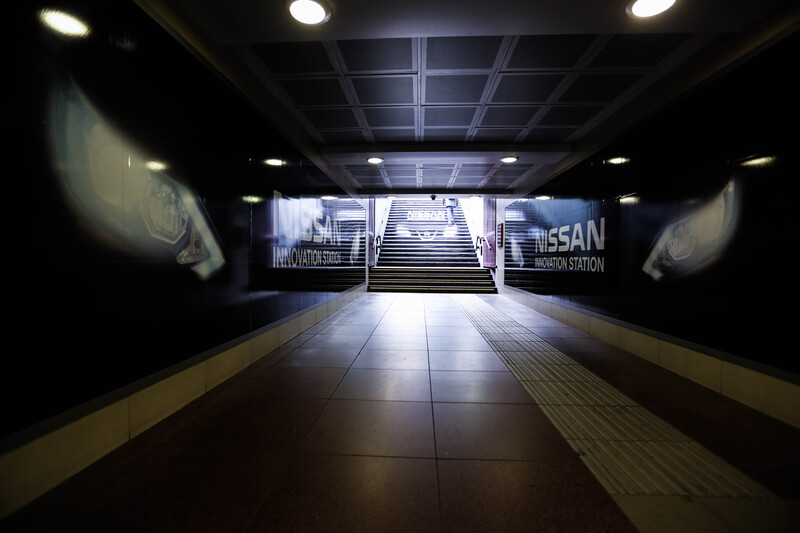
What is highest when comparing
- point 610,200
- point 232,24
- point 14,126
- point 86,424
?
point 232,24

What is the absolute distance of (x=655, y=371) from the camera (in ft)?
10.7

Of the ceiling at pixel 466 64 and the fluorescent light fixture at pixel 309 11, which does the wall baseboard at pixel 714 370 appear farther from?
→ the fluorescent light fixture at pixel 309 11

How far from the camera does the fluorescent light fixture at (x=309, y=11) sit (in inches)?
90.5

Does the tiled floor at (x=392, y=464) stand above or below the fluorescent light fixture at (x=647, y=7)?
below

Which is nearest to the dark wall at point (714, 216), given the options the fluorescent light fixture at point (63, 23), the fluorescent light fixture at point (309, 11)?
the fluorescent light fixture at point (309, 11)

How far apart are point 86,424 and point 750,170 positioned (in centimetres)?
464

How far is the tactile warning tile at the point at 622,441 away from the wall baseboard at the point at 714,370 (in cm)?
81

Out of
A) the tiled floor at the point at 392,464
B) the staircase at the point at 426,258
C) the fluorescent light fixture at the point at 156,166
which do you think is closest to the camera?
the tiled floor at the point at 392,464

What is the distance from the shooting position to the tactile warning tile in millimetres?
1644

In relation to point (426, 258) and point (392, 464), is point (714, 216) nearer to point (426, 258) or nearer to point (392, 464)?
point (392, 464)

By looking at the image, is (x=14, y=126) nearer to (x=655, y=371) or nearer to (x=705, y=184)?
(x=705, y=184)

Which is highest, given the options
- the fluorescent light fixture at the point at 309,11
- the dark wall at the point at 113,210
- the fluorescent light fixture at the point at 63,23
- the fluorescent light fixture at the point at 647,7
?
the fluorescent light fixture at the point at 309,11

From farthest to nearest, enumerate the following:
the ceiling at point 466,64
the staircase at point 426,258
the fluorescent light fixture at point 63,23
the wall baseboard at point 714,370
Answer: the staircase at point 426,258, the ceiling at point 466,64, the wall baseboard at point 714,370, the fluorescent light fixture at point 63,23

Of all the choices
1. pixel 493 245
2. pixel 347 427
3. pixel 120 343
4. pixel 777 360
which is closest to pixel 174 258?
pixel 120 343
